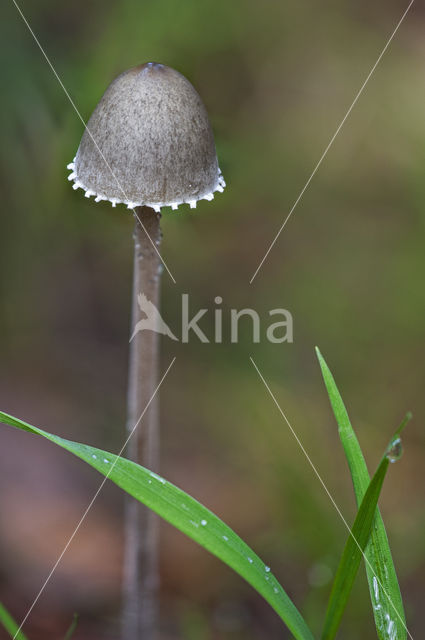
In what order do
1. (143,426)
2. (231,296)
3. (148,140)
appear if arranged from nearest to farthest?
(148,140) < (143,426) < (231,296)

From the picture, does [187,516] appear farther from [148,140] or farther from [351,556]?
[148,140]

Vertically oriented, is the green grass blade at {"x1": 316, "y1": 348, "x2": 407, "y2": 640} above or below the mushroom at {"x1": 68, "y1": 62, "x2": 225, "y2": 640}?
below

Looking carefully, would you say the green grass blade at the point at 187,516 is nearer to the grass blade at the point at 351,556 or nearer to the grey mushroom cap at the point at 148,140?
the grass blade at the point at 351,556

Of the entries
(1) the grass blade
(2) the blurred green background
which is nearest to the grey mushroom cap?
(1) the grass blade

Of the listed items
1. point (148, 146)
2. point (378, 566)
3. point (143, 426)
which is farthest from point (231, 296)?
point (378, 566)

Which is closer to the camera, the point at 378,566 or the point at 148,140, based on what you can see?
the point at 378,566

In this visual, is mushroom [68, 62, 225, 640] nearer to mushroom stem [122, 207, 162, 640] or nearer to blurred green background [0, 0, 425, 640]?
mushroom stem [122, 207, 162, 640]
